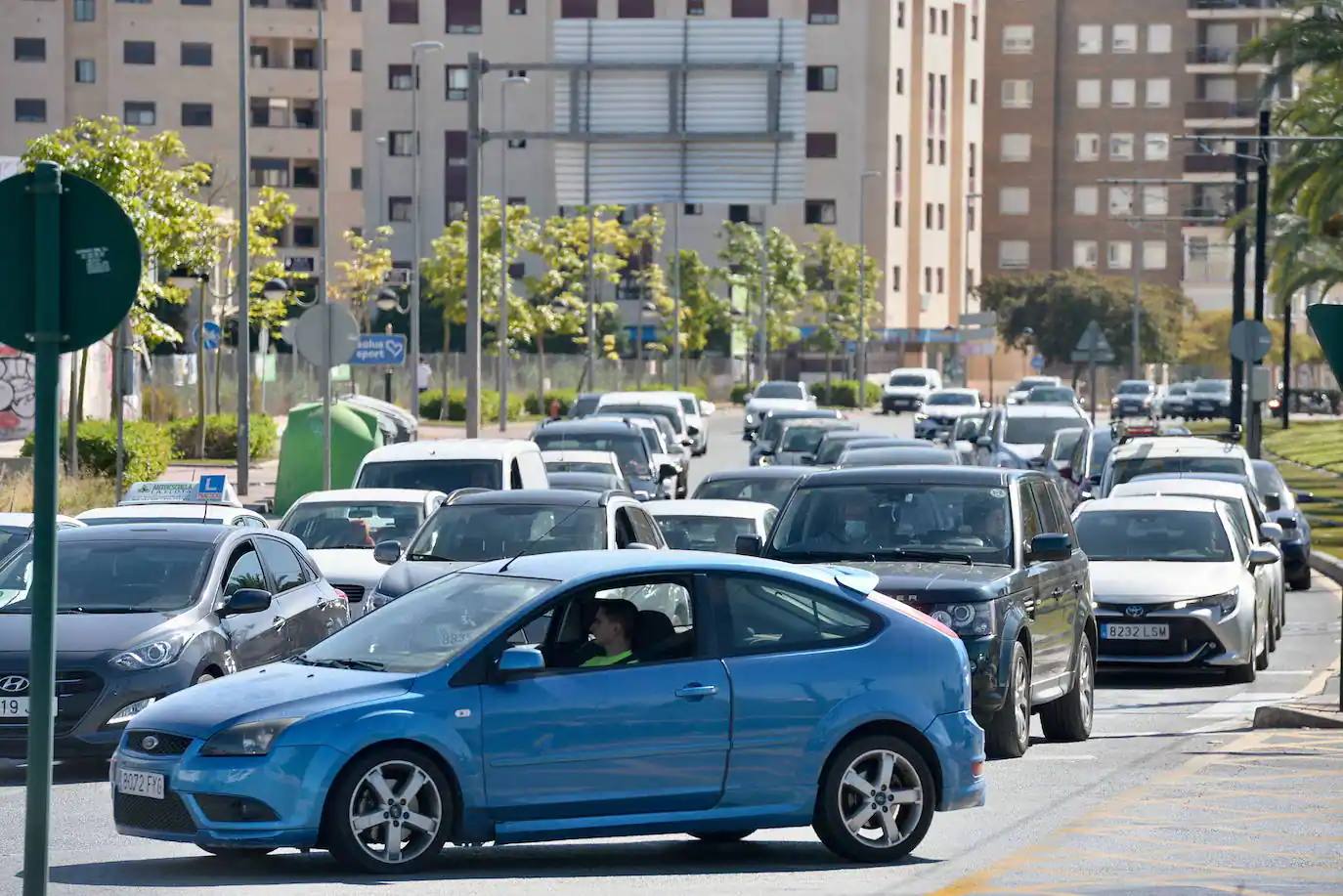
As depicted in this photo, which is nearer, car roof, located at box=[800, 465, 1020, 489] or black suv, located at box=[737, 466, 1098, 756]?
black suv, located at box=[737, 466, 1098, 756]

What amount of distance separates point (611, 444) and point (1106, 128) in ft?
386

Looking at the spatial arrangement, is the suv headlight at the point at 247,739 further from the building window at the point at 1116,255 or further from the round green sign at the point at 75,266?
the building window at the point at 1116,255

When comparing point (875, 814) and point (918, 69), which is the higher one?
point (918, 69)

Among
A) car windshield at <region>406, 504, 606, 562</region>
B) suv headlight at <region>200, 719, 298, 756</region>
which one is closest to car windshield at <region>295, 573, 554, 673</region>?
suv headlight at <region>200, 719, 298, 756</region>

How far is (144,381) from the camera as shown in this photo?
65312 mm

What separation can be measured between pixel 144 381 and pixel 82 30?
5667 centimetres

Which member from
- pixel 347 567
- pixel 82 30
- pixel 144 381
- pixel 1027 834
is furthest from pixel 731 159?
pixel 82 30

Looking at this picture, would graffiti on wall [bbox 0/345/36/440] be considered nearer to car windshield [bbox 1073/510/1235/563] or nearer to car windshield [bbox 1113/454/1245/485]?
car windshield [bbox 1113/454/1245/485]

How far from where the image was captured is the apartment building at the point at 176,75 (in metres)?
116

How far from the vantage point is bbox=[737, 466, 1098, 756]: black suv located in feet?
44.0

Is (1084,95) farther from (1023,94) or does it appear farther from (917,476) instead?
(917,476)

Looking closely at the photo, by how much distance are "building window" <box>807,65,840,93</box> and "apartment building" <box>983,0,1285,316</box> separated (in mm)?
26644

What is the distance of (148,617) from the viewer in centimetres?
1368

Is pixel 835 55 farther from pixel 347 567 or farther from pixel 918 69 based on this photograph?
pixel 347 567
